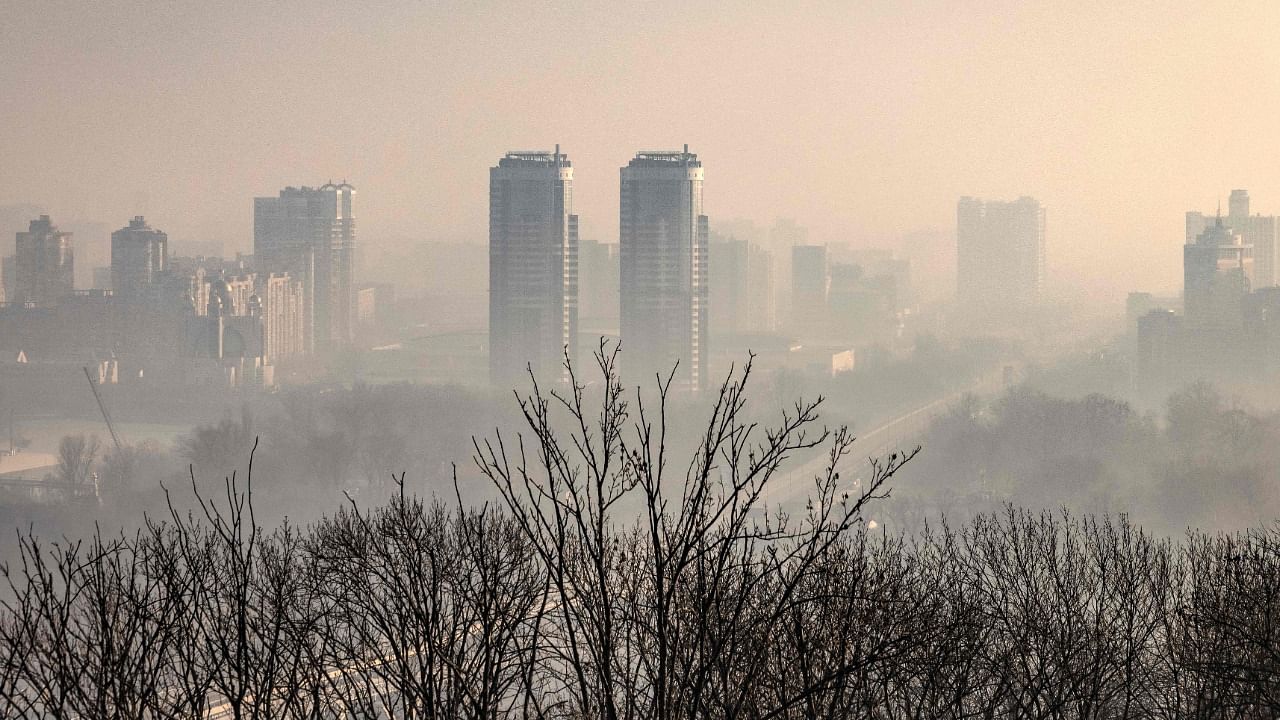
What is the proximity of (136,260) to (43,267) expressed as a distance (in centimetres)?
245

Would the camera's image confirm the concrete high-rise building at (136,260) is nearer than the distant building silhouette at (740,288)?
Yes

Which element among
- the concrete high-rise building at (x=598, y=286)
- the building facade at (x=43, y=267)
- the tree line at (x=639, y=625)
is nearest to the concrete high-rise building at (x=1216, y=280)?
the concrete high-rise building at (x=598, y=286)

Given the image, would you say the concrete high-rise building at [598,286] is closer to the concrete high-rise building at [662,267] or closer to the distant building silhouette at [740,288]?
the concrete high-rise building at [662,267]

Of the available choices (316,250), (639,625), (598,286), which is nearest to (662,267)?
(598,286)

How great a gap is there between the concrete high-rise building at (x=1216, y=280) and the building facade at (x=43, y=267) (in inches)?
1102

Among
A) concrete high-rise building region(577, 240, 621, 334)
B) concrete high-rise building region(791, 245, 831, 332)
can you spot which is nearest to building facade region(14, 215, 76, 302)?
concrete high-rise building region(577, 240, 621, 334)

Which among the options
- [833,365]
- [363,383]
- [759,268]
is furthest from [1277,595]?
[759,268]

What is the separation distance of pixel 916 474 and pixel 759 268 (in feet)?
58.7

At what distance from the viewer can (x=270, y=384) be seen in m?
32.6

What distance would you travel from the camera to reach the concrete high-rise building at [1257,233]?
3409 cm

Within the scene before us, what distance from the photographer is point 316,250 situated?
37.7 metres

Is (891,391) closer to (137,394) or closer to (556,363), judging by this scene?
(556,363)

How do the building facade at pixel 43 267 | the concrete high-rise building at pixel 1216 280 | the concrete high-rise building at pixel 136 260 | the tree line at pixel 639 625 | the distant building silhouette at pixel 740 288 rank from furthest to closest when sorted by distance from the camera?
the distant building silhouette at pixel 740 288, the concrete high-rise building at pixel 136 260, the concrete high-rise building at pixel 1216 280, the building facade at pixel 43 267, the tree line at pixel 639 625

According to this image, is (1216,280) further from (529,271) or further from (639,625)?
(639,625)
